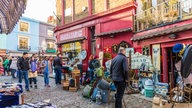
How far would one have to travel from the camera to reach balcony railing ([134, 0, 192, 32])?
30.0 ft

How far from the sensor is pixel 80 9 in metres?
17.3

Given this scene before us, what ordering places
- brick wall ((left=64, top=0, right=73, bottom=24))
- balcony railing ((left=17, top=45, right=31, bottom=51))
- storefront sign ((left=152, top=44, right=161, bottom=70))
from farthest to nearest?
balcony railing ((left=17, top=45, right=31, bottom=51)) < brick wall ((left=64, top=0, right=73, bottom=24)) < storefront sign ((left=152, top=44, right=161, bottom=70))

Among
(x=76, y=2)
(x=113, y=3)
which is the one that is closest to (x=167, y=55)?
(x=113, y=3)

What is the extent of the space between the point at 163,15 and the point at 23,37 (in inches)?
1258

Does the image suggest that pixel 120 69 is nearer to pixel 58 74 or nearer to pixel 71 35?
pixel 58 74

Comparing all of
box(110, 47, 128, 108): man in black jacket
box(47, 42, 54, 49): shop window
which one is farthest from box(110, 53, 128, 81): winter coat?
box(47, 42, 54, 49): shop window

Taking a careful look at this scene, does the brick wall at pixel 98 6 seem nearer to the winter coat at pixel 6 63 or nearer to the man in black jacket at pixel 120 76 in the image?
the man in black jacket at pixel 120 76

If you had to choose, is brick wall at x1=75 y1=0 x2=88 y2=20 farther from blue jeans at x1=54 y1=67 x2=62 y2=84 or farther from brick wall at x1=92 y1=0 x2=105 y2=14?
blue jeans at x1=54 y1=67 x2=62 y2=84

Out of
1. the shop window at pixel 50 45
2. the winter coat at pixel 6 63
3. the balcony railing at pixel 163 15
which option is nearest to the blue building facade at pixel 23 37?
the shop window at pixel 50 45

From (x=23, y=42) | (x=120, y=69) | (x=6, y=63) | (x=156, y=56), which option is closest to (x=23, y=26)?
(x=23, y=42)

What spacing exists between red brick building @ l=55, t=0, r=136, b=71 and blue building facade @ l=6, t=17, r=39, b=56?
17977 mm

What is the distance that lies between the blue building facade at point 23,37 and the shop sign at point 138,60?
1124 inches

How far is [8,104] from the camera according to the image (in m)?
4.44

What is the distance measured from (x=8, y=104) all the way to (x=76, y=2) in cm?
1463
